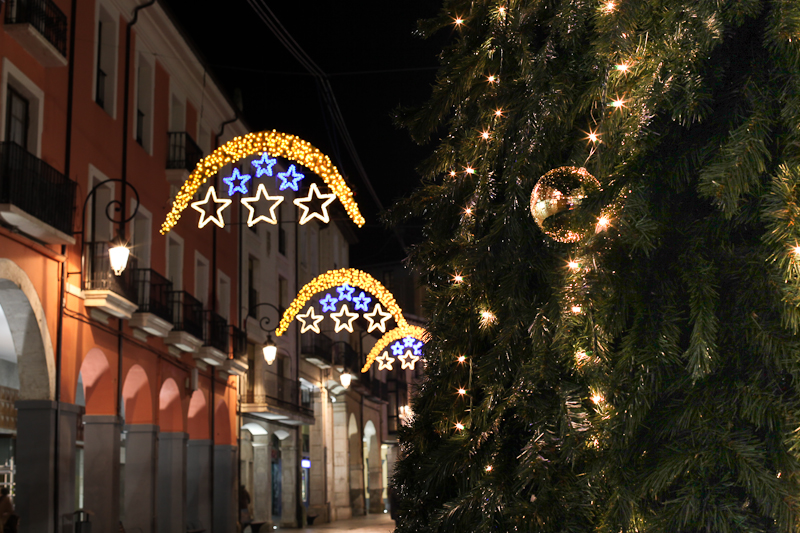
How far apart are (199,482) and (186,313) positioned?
17.7ft

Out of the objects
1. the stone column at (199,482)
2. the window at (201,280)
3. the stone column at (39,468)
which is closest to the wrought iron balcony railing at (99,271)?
the stone column at (39,468)

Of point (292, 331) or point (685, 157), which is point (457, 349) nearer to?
point (685, 157)

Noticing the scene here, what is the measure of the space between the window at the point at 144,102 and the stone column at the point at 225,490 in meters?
9.89

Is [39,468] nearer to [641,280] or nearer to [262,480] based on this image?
[641,280]

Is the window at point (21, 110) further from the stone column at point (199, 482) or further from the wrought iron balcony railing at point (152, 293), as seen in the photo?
the stone column at point (199, 482)

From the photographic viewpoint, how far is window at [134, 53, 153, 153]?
2012 centimetres

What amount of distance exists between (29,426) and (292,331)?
19.6 metres

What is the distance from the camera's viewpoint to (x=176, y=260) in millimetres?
22406

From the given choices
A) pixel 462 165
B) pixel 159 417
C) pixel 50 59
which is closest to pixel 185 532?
pixel 159 417

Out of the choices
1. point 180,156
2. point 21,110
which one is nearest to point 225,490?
point 180,156

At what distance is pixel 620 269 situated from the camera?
7.48ft

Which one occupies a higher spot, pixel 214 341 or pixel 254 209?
pixel 254 209

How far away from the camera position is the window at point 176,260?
2205 centimetres

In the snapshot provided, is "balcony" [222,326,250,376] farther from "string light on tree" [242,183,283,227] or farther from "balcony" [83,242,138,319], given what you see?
"string light on tree" [242,183,283,227]
